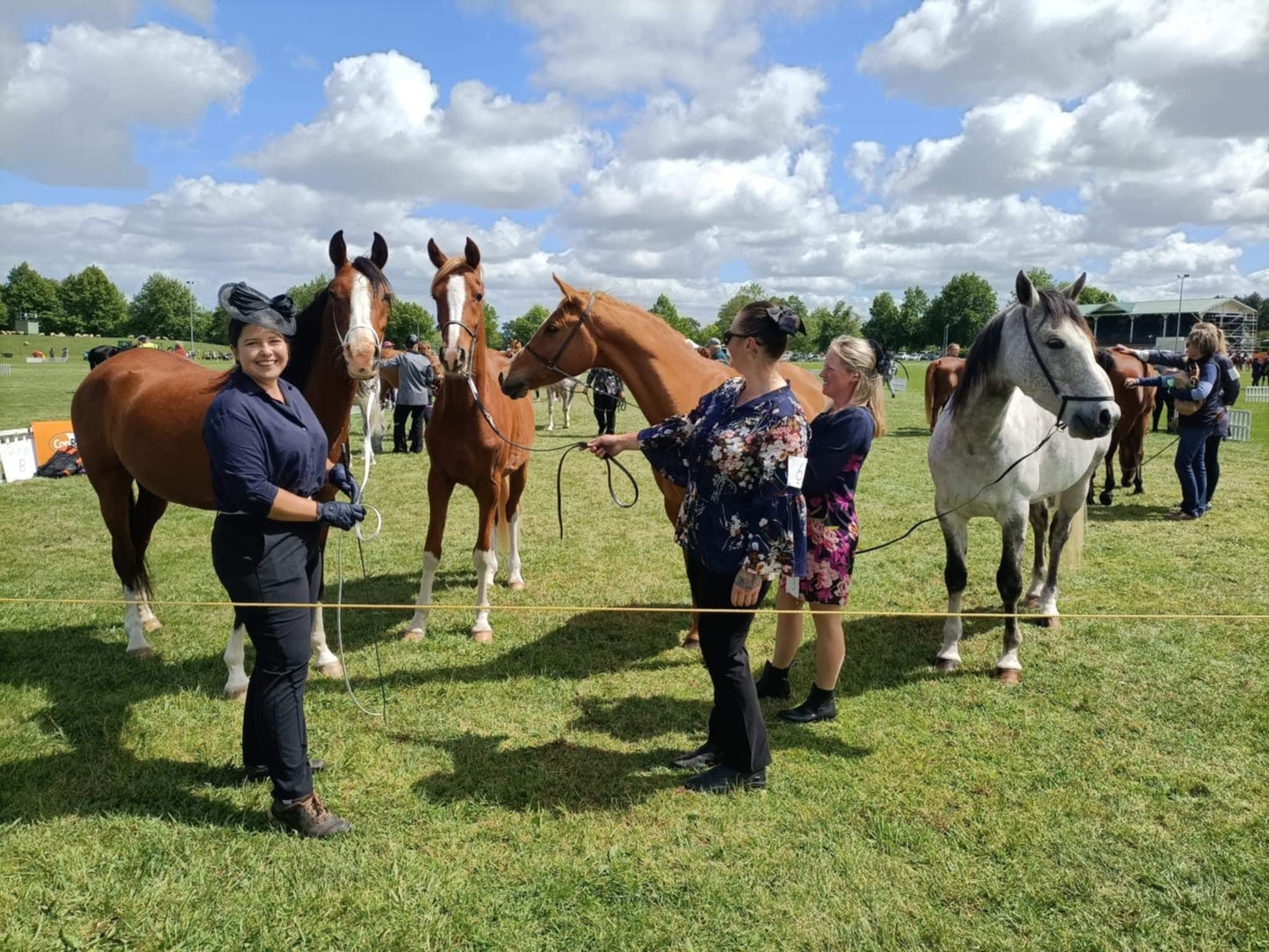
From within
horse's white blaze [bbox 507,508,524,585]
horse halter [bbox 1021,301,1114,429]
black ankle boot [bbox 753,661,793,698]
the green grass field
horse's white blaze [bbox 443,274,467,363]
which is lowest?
the green grass field

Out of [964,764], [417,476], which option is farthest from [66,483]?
[964,764]

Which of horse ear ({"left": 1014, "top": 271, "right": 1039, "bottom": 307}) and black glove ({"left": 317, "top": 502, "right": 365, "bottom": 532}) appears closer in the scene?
black glove ({"left": 317, "top": 502, "right": 365, "bottom": 532})

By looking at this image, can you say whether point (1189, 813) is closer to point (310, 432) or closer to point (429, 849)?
point (429, 849)

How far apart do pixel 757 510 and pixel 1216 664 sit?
12.9 feet

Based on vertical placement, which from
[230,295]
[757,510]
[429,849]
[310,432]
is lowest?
[429,849]

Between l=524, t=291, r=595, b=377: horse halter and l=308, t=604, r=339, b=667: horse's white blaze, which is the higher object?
l=524, t=291, r=595, b=377: horse halter

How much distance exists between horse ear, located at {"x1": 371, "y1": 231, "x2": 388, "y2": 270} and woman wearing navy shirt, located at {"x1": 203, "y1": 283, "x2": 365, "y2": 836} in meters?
1.53

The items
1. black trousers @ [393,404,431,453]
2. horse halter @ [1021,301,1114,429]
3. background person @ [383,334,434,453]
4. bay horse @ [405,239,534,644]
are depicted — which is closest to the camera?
horse halter @ [1021,301,1114,429]

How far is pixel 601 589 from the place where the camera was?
6535 mm

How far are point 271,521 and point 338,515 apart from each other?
0.92 feet

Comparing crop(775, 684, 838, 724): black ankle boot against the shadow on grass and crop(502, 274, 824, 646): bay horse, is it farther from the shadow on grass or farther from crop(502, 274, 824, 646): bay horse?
the shadow on grass

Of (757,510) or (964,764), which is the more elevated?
(757,510)

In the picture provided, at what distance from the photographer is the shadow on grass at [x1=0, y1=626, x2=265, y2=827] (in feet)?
10.6

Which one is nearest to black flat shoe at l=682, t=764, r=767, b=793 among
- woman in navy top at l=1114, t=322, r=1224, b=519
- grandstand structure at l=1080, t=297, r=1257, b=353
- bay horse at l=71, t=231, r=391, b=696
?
bay horse at l=71, t=231, r=391, b=696
